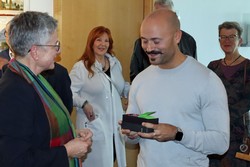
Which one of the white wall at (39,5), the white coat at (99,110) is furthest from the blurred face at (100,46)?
the white wall at (39,5)

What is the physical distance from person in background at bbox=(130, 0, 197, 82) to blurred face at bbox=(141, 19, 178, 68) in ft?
4.77

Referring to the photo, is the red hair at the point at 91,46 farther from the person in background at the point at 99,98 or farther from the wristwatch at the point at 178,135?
the wristwatch at the point at 178,135

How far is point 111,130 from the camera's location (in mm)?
3289

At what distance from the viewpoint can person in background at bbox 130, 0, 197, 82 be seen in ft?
10.4

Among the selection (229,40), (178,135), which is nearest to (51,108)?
(178,135)

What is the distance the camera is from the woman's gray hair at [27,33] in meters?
1.49

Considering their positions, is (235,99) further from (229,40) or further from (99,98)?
(99,98)

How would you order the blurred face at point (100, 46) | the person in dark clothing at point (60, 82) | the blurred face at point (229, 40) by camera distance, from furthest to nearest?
1. the blurred face at point (100, 46)
2. the blurred face at point (229, 40)
3. the person in dark clothing at point (60, 82)

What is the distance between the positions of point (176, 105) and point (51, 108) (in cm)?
53

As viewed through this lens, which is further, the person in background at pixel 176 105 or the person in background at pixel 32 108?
the person in background at pixel 176 105

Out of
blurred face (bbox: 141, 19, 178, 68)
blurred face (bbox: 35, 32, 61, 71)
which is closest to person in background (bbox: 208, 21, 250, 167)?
blurred face (bbox: 141, 19, 178, 68)

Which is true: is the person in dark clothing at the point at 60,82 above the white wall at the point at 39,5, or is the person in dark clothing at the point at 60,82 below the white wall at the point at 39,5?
below

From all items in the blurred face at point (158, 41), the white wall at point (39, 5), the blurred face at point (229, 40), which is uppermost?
the white wall at point (39, 5)

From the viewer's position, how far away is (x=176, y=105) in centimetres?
165
